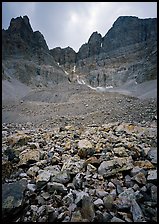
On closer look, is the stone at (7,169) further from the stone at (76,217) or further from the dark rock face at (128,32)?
the dark rock face at (128,32)

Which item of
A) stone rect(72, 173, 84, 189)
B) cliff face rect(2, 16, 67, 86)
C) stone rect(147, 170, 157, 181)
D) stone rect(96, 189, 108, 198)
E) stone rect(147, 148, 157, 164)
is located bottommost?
stone rect(96, 189, 108, 198)

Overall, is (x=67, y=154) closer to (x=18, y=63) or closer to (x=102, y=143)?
(x=102, y=143)

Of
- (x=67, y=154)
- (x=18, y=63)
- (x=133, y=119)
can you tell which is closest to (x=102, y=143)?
(x=67, y=154)

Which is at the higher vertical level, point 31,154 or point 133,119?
point 133,119

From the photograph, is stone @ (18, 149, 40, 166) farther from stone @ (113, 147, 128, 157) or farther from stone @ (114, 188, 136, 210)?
stone @ (114, 188, 136, 210)

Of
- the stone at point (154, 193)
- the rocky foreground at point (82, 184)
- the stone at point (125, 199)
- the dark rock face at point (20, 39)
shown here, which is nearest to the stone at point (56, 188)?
the rocky foreground at point (82, 184)

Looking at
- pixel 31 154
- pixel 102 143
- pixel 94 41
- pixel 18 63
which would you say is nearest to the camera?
pixel 31 154

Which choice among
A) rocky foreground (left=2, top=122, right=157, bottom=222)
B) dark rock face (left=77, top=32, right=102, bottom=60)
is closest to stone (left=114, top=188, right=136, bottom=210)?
rocky foreground (left=2, top=122, right=157, bottom=222)
